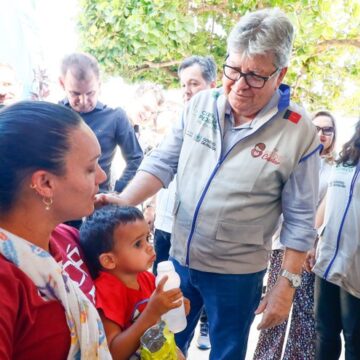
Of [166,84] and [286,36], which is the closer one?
[286,36]

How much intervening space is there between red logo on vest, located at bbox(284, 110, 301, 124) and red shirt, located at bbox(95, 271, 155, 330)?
874mm

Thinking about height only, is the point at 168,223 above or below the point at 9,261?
below

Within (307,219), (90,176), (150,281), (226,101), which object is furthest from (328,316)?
(90,176)

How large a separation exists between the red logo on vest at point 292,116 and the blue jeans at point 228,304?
0.68 m

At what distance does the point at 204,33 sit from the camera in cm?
457

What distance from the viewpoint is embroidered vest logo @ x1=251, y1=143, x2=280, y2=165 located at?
1.42 meters

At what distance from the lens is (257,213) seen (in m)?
1.51

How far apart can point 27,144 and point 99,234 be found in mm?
531

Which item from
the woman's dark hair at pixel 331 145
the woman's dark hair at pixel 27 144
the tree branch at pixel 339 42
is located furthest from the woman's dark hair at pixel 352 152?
the tree branch at pixel 339 42

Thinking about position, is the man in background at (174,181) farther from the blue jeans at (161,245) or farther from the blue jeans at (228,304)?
the blue jeans at (228,304)

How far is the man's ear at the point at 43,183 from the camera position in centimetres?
81

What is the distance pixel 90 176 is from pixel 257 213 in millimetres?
820

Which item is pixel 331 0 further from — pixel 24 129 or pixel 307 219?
pixel 24 129

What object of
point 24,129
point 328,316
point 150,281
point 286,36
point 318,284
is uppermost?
point 286,36
